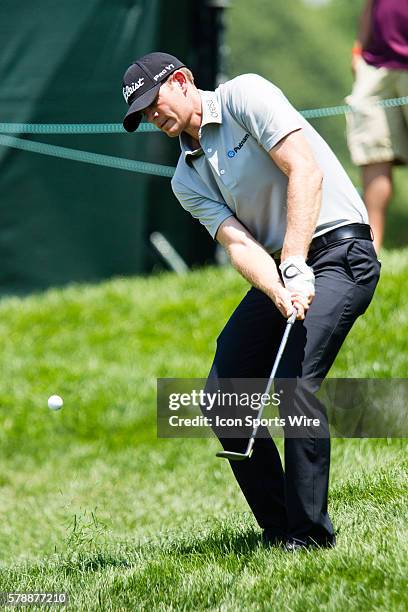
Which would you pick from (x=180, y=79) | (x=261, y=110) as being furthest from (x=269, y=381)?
(x=180, y=79)

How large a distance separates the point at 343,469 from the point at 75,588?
6.80ft

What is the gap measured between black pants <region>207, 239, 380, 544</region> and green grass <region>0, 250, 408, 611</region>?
168 millimetres

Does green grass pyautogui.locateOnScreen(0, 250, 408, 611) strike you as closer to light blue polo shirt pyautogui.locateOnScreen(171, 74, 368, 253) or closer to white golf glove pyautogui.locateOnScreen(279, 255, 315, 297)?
white golf glove pyautogui.locateOnScreen(279, 255, 315, 297)

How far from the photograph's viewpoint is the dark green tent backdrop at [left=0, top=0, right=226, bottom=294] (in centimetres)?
913

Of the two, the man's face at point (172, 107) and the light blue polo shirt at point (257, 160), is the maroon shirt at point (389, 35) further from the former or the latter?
the man's face at point (172, 107)

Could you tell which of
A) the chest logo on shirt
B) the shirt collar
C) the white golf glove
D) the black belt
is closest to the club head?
the white golf glove

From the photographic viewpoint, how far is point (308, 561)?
12.7ft

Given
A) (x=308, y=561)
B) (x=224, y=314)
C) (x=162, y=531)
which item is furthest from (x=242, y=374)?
(x=224, y=314)

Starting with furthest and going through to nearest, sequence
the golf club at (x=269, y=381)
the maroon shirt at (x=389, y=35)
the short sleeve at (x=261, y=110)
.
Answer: the maroon shirt at (x=389, y=35), the short sleeve at (x=261, y=110), the golf club at (x=269, y=381)

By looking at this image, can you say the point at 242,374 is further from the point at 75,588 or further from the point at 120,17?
the point at 120,17

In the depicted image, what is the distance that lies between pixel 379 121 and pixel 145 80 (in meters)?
4.05

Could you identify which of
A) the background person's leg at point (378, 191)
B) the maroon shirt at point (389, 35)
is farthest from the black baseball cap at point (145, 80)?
the maroon shirt at point (389, 35)

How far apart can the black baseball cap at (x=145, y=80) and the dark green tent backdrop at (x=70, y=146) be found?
5.04 m

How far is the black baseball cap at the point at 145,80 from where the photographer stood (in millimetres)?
4219
